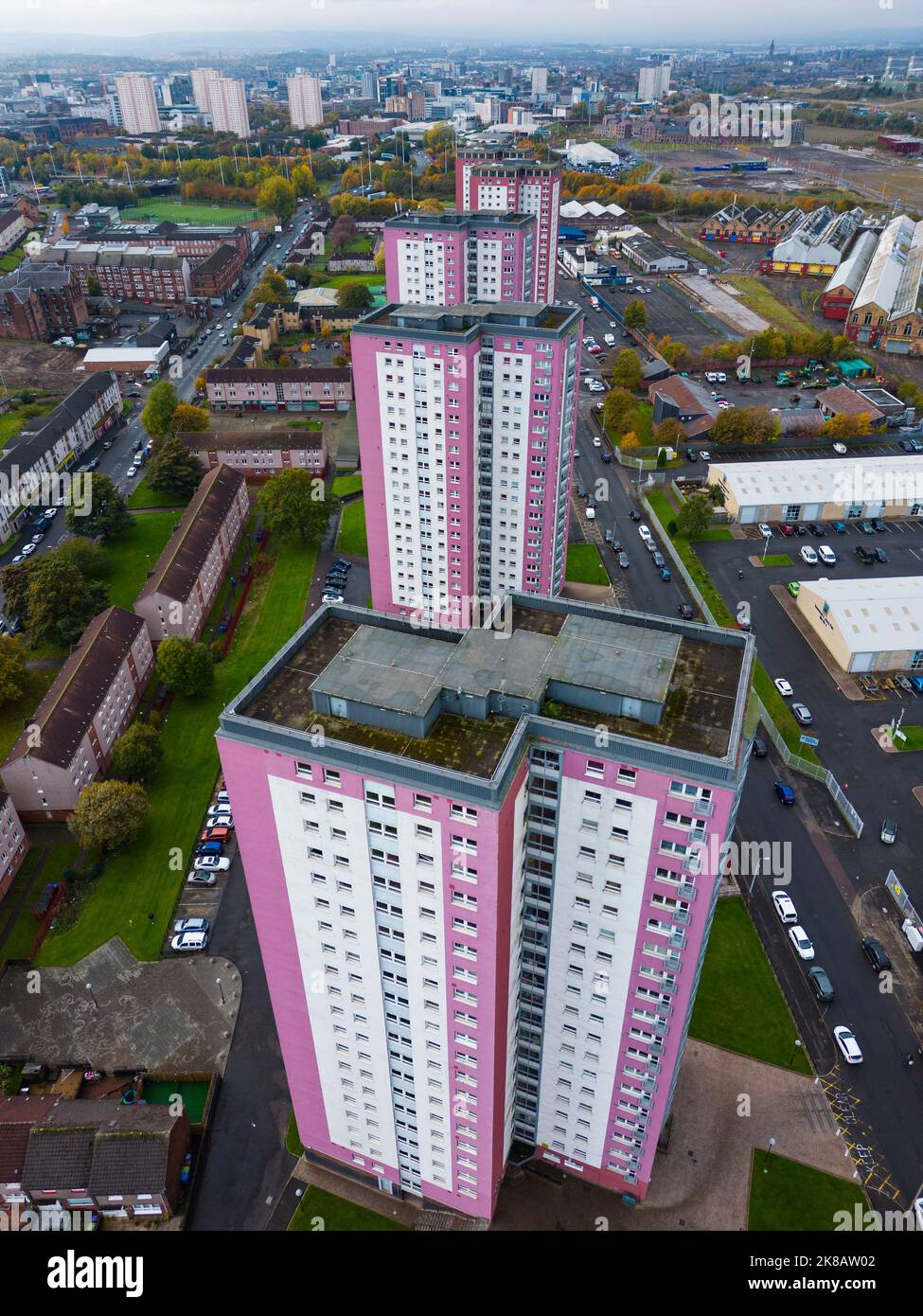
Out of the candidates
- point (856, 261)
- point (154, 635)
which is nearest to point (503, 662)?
point (154, 635)

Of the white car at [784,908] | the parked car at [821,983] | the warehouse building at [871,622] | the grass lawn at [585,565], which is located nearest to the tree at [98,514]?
the grass lawn at [585,565]

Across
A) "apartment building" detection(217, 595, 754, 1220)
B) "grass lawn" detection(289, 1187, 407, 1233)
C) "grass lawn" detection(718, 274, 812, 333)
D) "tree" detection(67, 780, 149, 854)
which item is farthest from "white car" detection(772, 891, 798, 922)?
"grass lawn" detection(718, 274, 812, 333)

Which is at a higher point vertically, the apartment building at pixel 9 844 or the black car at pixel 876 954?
the apartment building at pixel 9 844

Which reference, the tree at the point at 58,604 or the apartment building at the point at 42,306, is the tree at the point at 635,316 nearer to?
the apartment building at the point at 42,306

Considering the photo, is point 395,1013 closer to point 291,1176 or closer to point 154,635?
point 291,1176

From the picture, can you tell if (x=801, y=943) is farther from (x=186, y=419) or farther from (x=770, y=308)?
(x=770, y=308)

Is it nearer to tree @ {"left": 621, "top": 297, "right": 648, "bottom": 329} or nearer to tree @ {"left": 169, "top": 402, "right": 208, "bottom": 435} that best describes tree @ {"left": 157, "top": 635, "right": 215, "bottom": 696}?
tree @ {"left": 169, "top": 402, "right": 208, "bottom": 435}

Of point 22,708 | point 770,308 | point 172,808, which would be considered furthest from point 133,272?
point 172,808
